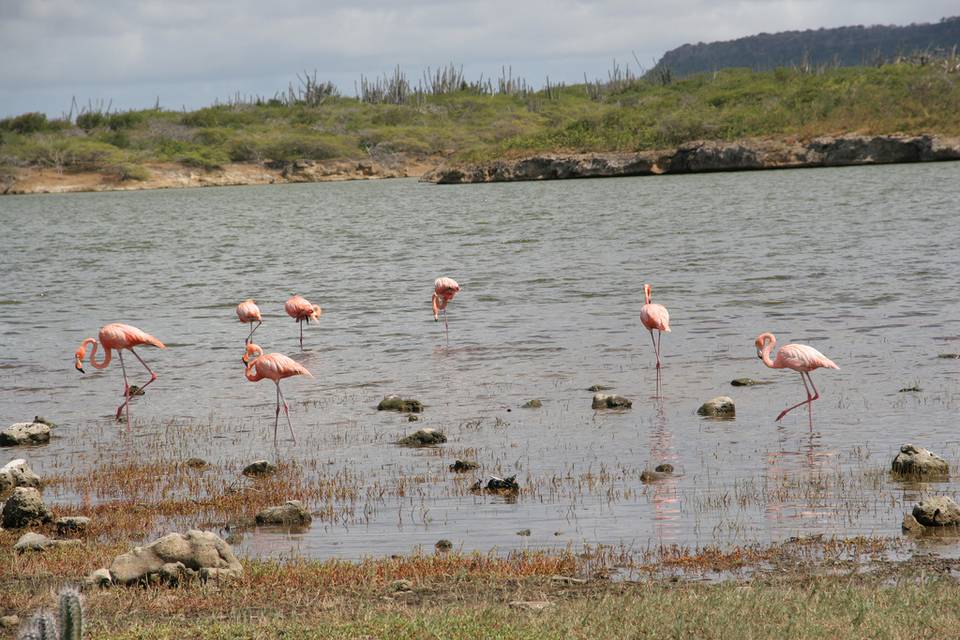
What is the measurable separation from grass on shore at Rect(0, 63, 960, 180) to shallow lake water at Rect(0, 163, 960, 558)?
2021 inches

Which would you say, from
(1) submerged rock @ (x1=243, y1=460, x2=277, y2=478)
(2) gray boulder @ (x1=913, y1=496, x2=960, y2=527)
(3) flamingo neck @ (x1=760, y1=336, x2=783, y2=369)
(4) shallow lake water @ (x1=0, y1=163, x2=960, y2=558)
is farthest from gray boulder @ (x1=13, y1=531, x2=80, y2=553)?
(3) flamingo neck @ (x1=760, y1=336, x2=783, y2=369)

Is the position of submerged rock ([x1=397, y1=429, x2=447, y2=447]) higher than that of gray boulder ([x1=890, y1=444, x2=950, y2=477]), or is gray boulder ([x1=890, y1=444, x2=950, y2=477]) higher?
gray boulder ([x1=890, y1=444, x2=950, y2=477])

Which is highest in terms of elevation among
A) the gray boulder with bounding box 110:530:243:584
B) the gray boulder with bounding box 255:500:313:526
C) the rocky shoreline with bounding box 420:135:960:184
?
the rocky shoreline with bounding box 420:135:960:184

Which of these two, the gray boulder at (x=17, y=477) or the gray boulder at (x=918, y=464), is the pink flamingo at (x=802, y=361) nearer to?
the gray boulder at (x=918, y=464)

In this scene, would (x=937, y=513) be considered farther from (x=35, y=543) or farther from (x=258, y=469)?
(x=35, y=543)

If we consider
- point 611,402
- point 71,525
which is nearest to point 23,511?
point 71,525

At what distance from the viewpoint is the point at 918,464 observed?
10.4m

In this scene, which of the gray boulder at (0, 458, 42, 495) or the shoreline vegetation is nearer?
the gray boulder at (0, 458, 42, 495)

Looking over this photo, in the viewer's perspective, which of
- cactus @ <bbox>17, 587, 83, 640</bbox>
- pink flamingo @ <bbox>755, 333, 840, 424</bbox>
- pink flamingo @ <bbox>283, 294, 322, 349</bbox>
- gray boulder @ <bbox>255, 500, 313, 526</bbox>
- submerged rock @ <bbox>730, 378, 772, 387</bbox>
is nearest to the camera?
cactus @ <bbox>17, 587, 83, 640</bbox>

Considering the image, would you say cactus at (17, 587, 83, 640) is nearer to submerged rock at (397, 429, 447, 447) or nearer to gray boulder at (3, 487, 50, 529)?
gray boulder at (3, 487, 50, 529)

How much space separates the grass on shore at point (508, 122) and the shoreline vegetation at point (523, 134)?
214 mm

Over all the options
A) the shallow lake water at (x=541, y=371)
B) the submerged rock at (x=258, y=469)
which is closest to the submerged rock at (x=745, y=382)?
the shallow lake water at (x=541, y=371)

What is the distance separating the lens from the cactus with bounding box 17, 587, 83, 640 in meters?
5.34

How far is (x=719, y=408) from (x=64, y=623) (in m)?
9.64
